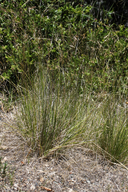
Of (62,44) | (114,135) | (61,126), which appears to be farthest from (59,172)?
(62,44)

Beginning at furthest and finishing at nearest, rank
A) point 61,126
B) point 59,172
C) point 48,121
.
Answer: point 61,126 → point 48,121 → point 59,172

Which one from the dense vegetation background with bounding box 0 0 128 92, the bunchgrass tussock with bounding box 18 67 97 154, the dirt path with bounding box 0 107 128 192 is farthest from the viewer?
the dense vegetation background with bounding box 0 0 128 92

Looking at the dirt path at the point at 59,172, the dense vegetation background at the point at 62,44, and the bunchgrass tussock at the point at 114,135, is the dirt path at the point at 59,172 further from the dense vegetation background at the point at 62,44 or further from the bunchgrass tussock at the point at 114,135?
the dense vegetation background at the point at 62,44

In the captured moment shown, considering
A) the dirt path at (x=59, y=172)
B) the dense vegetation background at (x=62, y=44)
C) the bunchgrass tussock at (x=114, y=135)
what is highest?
the dense vegetation background at (x=62, y=44)

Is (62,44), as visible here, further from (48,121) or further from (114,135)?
(114,135)

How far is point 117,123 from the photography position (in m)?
2.39

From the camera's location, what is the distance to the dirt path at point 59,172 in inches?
74.8

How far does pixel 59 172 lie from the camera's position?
6.78 feet

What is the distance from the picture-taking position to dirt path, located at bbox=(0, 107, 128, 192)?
1900 millimetres

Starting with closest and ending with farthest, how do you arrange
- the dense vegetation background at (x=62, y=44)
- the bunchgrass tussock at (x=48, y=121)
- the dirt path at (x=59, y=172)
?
the dirt path at (x=59, y=172)
the bunchgrass tussock at (x=48, y=121)
the dense vegetation background at (x=62, y=44)

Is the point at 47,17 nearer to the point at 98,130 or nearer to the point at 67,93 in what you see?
the point at 67,93

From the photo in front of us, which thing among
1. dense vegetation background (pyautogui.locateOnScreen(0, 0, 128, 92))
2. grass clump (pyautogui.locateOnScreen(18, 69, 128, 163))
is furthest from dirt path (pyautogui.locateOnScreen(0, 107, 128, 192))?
dense vegetation background (pyautogui.locateOnScreen(0, 0, 128, 92))

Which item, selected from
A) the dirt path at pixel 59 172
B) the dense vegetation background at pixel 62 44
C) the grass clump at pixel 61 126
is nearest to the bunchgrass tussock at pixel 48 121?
the grass clump at pixel 61 126

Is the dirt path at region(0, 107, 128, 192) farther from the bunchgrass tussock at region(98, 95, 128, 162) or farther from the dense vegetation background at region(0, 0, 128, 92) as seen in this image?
the dense vegetation background at region(0, 0, 128, 92)
